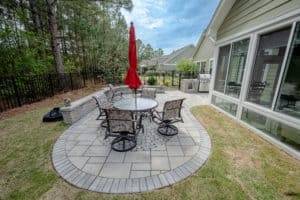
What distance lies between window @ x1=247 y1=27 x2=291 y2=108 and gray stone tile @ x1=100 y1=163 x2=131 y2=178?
3.86m

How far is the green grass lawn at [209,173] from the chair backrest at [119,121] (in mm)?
1276

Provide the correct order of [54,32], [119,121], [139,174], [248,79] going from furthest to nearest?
[54,32], [248,79], [119,121], [139,174]

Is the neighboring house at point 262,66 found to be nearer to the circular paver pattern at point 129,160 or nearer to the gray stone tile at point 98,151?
the circular paver pattern at point 129,160

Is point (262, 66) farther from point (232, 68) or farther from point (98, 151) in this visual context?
point (98, 151)

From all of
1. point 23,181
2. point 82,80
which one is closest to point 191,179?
point 23,181

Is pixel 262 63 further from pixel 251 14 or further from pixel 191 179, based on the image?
pixel 191 179

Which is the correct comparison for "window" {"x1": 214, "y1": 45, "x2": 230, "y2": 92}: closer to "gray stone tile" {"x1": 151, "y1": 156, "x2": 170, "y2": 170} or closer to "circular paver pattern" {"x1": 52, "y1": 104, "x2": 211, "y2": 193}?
"circular paver pattern" {"x1": 52, "y1": 104, "x2": 211, "y2": 193}

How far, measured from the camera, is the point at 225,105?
19.9ft

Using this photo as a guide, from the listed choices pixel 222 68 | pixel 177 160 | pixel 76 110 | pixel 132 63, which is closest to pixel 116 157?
pixel 177 160

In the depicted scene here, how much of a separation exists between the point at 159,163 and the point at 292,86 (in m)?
3.47

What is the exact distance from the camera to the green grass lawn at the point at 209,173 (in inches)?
89.8

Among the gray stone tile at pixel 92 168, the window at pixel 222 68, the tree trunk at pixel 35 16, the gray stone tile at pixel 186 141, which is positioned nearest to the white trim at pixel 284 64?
the gray stone tile at pixel 186 141

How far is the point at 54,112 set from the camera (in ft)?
17.1

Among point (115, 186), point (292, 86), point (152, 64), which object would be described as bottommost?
point (115, 186)
